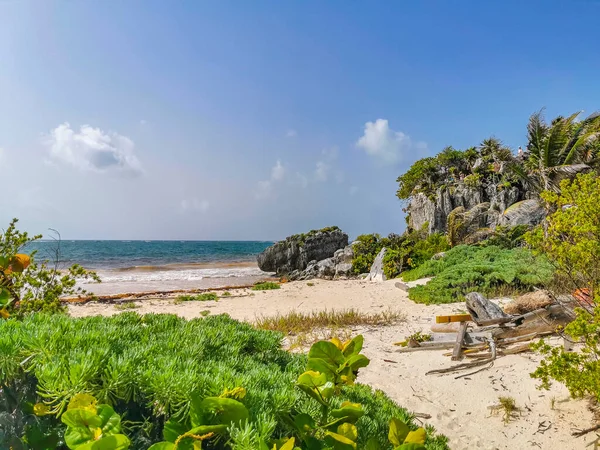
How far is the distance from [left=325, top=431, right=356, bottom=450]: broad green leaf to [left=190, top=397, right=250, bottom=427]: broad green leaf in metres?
0.26

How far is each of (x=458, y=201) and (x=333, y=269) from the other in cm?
1005

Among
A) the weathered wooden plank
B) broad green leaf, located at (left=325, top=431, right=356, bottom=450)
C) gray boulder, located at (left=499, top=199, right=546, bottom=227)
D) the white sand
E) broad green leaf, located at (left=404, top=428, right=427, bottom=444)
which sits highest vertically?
gray boulder, located at (left=499, top=199, right=546, bottom=227)

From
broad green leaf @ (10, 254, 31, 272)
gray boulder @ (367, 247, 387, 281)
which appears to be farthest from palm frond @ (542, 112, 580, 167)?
broad green leaf @ (10, 254, 31, 272)

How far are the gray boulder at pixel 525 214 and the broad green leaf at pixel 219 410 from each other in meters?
21.1

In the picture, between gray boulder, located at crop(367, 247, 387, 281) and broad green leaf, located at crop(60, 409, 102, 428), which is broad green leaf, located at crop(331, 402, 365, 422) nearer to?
broad green leaf, located at crop(60, 409, 102, 428)

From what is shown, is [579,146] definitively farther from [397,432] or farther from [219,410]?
[219,410]

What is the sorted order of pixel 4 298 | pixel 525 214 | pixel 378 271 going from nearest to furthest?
pixel 4 298
pixel 378 271
pixel 525 214

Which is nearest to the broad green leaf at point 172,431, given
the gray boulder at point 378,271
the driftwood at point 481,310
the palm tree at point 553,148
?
the driftwood at point 481,310

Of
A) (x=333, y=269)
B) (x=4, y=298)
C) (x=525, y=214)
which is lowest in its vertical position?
(x=333, y=269)

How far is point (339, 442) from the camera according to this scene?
1.08 meters

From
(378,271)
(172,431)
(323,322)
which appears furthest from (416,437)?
(378,271)

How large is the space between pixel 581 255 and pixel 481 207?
21144 mm

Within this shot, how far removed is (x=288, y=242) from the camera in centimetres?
3139

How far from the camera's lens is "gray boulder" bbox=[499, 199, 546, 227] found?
63.5ft
